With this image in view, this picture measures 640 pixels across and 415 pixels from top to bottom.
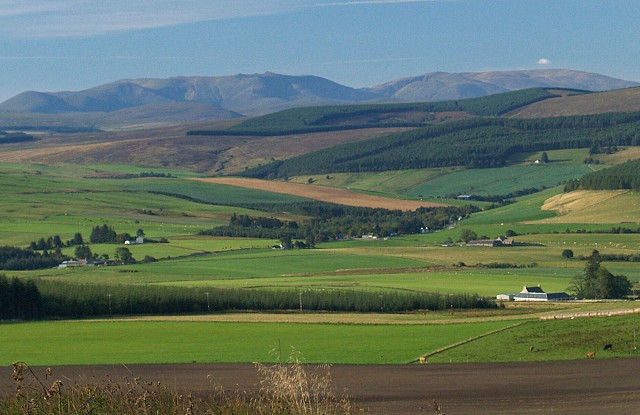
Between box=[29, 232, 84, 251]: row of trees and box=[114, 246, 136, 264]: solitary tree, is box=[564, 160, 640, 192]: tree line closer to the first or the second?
box=[29, 232, 84, 251]: row of trees

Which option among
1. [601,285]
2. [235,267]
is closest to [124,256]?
[235,267]

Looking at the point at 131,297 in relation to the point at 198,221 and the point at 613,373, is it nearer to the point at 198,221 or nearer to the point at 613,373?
Result: the point at 613,373

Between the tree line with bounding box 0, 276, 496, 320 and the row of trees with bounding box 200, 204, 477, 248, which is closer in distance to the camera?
the tree line with bounding box 0, 276, 496, 320

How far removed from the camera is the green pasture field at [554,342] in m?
46.6

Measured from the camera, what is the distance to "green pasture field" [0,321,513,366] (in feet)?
160

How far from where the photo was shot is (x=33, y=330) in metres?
65.6

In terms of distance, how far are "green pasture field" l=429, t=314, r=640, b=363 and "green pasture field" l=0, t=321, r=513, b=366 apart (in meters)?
1.91

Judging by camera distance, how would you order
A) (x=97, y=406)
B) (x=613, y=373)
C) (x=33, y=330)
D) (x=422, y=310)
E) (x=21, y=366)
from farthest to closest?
1. (x=422, y=310)
2. (x=33, y=330)
3. (x=613, y=373)
4. (x=97, y=406)
5. (x=21, y=366)

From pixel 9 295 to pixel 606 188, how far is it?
376 feet

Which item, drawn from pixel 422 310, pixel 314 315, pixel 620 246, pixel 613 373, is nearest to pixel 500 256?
pixel 620 246

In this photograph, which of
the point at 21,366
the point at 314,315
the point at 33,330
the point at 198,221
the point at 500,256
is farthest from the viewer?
the point at 198,221

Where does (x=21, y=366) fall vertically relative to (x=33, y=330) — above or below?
above

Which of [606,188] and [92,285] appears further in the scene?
[606,188]

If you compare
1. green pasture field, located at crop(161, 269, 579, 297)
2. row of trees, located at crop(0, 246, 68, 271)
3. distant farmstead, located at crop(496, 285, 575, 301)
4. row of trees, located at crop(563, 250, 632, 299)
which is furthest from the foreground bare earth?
row of trees, located at crop(0, 246, 68, 271)
